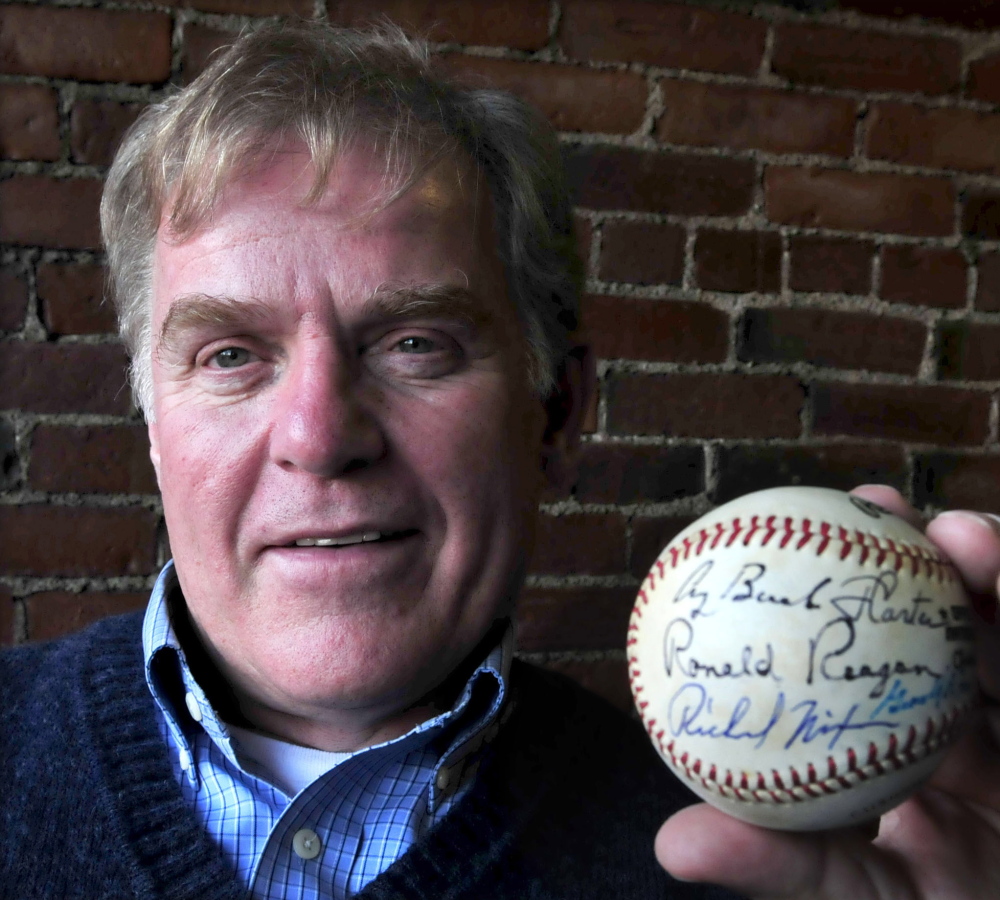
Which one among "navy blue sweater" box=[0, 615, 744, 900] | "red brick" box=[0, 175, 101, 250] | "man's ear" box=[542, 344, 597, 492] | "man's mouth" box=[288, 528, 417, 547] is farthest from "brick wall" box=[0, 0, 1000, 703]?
"man's mouth" box=[288, 528, 417, 547]

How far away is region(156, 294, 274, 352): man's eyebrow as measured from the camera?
2.88 ft

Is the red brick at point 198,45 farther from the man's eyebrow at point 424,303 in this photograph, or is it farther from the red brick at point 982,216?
the red brick at point 982,216

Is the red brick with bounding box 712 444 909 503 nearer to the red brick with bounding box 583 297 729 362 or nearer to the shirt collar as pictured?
the red brick with bounding box 583 297 729 362

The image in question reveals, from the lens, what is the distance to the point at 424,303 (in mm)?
907

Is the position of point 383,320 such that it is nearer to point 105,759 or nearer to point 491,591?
point 491,591

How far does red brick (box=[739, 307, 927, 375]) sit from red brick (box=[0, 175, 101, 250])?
1029 millimetres

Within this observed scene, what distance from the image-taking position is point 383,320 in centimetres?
91

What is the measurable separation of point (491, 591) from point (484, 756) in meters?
0.21

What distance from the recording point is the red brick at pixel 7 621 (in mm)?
1276

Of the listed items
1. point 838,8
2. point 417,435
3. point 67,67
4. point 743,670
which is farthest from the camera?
point 838,8

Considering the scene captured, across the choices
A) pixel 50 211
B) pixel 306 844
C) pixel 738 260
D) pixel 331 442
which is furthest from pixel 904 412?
pixel 50 211

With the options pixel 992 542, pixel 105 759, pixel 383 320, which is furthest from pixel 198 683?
pixel 992 542

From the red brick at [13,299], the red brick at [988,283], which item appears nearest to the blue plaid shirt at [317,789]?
the red brick at [13,299]
